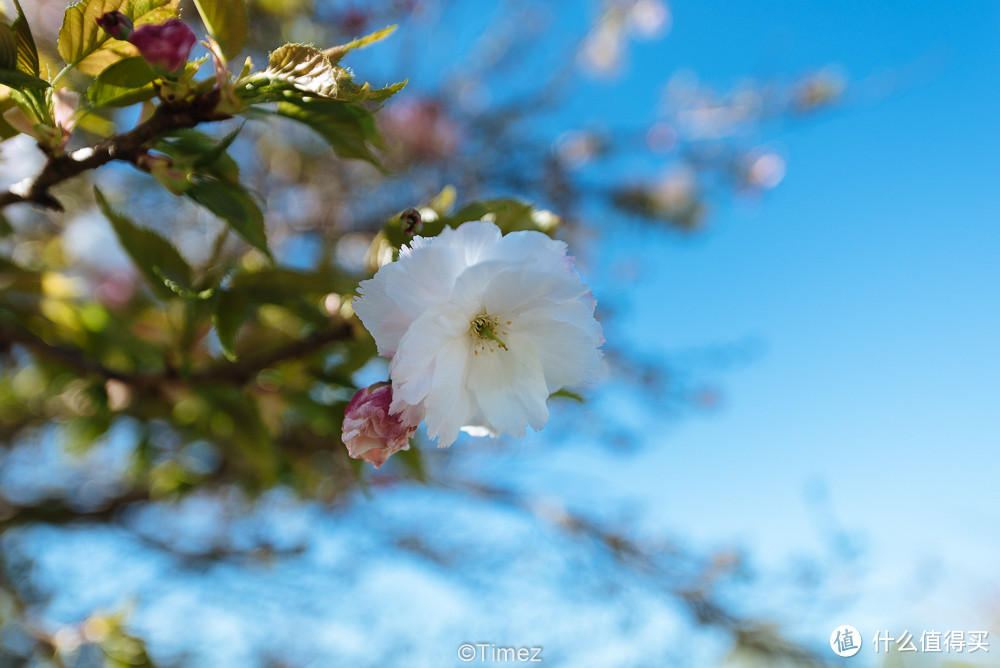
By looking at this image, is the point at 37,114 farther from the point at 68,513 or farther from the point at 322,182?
the point at 322,182

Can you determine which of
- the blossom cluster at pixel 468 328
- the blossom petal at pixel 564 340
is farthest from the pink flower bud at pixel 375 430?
the blossom petal at pixel 564 340

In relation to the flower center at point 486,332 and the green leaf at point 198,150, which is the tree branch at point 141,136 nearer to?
the green leaf at point 198,150

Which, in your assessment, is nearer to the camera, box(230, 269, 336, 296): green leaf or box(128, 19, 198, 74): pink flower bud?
box(128, 19, 198, 74): pink flower bud

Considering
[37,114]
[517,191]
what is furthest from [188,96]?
[517,191]

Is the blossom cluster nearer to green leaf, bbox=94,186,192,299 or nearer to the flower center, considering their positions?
the flower center

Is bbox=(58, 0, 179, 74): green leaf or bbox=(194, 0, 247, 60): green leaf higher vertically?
bbox=(194, 0, 247, 60): green leaf

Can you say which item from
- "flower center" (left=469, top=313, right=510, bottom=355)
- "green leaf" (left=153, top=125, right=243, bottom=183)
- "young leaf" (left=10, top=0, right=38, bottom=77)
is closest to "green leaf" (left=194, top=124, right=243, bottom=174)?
"green leaf" (left=153, top=125, right=243, bottom=183)

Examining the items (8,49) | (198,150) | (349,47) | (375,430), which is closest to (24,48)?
(8,49)
